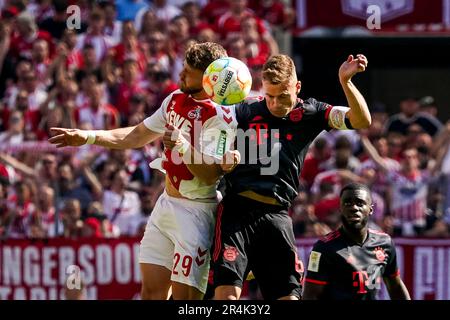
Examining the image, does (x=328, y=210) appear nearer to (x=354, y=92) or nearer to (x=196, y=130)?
(x=196, y=130)

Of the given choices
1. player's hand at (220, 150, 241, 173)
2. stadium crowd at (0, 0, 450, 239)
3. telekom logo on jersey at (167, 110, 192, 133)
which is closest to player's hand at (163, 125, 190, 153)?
player's hand at (220, 150, 241, 173)

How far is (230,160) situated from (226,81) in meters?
0.57

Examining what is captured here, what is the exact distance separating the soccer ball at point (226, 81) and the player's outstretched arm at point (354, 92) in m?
0.69

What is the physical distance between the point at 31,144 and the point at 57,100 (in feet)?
4.89

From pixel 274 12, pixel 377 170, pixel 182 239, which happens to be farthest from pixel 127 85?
pixel 182 239

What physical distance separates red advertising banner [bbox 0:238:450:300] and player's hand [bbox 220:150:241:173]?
460 centimetres

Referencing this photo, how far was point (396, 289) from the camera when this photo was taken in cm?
971

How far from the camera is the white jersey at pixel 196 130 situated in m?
8.77

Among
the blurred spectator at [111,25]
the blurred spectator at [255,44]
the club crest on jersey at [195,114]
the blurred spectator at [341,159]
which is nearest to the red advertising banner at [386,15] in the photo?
the blurred spectator at [255,44]

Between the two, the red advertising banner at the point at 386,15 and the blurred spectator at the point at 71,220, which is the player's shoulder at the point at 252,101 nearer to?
the blurred spectator at the point at 71,220

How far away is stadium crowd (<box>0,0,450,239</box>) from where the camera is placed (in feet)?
44.6

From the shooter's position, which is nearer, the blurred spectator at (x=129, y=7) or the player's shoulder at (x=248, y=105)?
the player's shoulder at (x=248, y=105)

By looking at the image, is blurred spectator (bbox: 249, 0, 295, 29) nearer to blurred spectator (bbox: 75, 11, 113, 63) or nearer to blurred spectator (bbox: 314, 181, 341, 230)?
blurred spectator (bbox: 75, 11, 113, 63)
